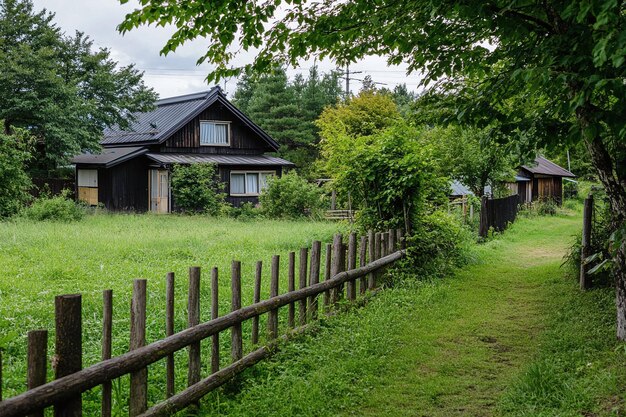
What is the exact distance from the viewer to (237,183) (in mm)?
32781

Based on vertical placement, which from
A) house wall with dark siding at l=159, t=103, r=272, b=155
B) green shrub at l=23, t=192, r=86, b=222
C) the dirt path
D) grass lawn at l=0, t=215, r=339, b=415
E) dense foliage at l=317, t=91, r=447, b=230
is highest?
house wall with dark siding at l=159, t=103, r=272, b=155

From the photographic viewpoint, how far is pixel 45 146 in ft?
93.6

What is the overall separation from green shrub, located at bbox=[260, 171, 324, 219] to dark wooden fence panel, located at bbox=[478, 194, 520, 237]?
7985 millimetres

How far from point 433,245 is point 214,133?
24170 millimetres

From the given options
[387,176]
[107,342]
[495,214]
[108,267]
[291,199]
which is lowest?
[108,267]

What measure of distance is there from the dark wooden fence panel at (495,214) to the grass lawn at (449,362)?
26.7 feet

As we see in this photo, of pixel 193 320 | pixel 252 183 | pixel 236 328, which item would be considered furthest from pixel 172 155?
pixel 193 320

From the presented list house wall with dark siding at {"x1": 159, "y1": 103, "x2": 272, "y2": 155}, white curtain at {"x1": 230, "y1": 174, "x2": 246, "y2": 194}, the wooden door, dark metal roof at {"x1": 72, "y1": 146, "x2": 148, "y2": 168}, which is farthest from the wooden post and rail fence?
house wall with dark siding at {"x1": 159, "y1": 103, "x2": 272, "y2": 155}

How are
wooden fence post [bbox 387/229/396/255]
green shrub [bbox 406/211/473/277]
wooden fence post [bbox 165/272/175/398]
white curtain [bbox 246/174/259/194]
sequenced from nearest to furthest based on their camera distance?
wooden fence post [bbox 165/272/175/398]
wooden fence post [bbox 387/229/396/255]
green shrub [bbox 406/211/473/277]
white curtain [bbox 246/174/259/194]

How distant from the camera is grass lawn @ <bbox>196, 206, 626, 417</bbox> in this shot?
201 inches

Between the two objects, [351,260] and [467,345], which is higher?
[351,260]

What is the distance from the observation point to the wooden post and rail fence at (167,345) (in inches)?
141

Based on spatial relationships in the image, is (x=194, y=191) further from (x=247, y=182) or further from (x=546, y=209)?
(x=546, y=209)

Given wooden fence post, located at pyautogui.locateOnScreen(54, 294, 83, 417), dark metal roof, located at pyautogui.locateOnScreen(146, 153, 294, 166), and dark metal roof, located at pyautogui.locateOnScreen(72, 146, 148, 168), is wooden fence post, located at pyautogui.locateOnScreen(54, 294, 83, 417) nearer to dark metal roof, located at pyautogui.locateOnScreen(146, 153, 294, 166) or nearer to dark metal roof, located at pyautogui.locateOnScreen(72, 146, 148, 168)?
dark metal roof, located at pyautogui.locateOnScreen(146, 153, 294, 166)
